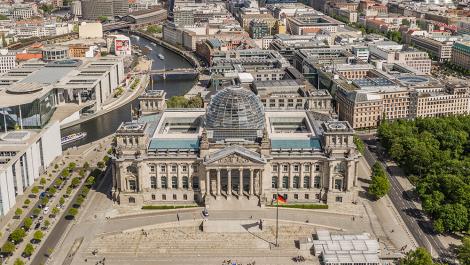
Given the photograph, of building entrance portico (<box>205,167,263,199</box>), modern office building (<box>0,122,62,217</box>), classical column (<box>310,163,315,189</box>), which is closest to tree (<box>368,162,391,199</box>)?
Answer: classical column (<box>310,163,315,189</box>)

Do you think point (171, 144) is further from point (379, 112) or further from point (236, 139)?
point (379, 112)

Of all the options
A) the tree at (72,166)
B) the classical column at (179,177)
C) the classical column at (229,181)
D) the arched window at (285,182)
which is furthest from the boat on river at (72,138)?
the arched window at (285,182)

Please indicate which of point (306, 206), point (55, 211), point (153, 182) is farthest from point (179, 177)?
point (306, 206)

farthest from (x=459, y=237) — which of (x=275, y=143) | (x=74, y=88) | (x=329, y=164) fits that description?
(x=74, y=88)

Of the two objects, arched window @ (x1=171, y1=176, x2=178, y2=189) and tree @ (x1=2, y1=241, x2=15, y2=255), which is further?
arched window @ (x1=171, y1=176, x2=178, y2=189)

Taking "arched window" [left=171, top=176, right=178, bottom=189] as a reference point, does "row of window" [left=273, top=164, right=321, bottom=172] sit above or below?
above

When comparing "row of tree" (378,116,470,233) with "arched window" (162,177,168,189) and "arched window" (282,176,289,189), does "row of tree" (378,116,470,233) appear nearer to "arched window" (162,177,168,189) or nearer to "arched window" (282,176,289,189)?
"arched window" (282,176,289,189)
